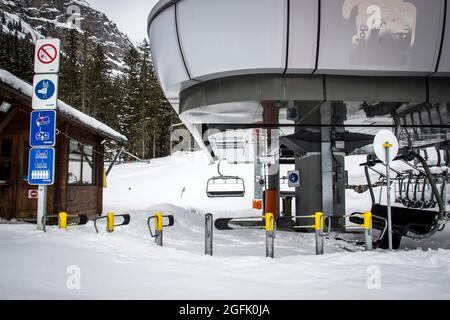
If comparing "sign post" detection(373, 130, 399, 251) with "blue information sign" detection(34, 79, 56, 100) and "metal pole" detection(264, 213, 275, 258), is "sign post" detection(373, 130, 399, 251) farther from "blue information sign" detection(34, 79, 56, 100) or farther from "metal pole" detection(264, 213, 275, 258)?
"blue information sign" detection(34, 79, 56, 100)

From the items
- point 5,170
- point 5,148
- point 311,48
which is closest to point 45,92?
point 5,148

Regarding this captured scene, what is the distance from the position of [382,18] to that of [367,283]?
6.75 m

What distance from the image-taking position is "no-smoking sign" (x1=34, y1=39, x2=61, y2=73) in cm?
791

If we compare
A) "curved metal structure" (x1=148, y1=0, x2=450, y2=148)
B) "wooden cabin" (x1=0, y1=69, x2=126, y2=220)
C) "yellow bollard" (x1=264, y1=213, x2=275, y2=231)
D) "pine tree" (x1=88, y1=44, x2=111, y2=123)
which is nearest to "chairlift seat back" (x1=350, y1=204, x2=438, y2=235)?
"curved metal structure" (x1=148, y1=0, x2=450, y2=148)

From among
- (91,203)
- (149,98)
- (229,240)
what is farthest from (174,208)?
(149,98)

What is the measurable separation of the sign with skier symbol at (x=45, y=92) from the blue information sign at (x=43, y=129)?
6.6 inches

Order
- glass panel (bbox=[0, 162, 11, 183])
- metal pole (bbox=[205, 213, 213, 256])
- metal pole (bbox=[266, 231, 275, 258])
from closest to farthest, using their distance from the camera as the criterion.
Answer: metal pole (bbox=[266, 231, 275, 258]) < metal pole (bbox=[205, 213, 213, 256]) < glass panel (bbox=[0, 162, 11, 183])

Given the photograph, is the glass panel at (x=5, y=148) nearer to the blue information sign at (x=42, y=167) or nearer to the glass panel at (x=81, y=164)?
the glass panel at (x=81, y=164)

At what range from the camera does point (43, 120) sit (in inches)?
305

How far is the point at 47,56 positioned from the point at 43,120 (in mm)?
1510

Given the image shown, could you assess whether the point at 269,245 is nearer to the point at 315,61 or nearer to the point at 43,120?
the point at 315,61

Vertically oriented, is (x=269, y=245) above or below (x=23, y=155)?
below
